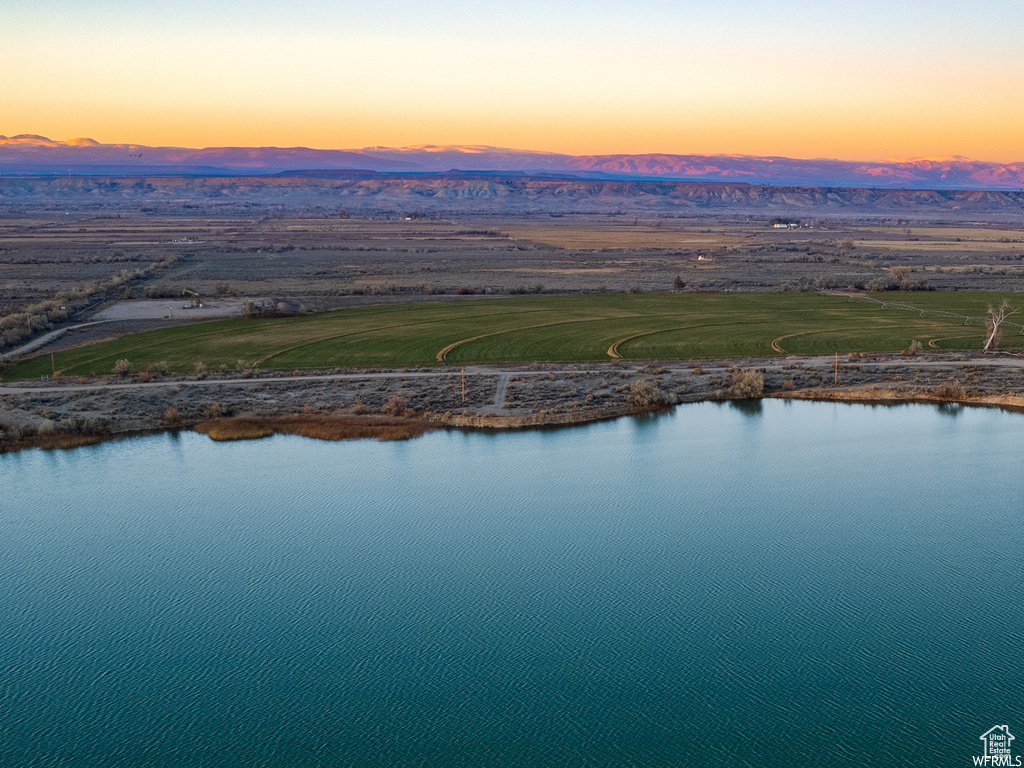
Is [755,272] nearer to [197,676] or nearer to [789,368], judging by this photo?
[789,368]

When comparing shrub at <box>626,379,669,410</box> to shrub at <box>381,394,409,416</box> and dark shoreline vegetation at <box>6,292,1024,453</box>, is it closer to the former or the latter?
dark shoreline vegetation at <box>6,292,1024,453</box>

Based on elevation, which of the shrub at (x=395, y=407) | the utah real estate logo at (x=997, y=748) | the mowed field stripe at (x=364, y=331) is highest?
the mowed field stripe at (x=364, y=331)

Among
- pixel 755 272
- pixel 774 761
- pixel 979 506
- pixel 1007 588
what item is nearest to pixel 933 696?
pixel 774 761

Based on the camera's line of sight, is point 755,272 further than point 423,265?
No

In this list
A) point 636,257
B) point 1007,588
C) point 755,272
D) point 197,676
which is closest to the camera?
point 197,676

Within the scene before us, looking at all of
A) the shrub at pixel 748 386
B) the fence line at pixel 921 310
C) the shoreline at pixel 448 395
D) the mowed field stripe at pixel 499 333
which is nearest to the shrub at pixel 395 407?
the shoreline at pixel 448 395

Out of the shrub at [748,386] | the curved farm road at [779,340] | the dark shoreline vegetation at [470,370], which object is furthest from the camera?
the curved farm road at [779,340]

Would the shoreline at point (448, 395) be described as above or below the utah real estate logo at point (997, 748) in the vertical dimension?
above

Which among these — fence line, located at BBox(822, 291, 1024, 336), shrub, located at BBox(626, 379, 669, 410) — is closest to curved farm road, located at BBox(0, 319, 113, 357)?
shrub, located at BBox(626, 379, 669, 410)

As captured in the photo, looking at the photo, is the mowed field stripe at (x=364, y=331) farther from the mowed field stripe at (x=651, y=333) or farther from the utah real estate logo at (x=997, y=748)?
the utah real estate logo at (x=997, y=748)
